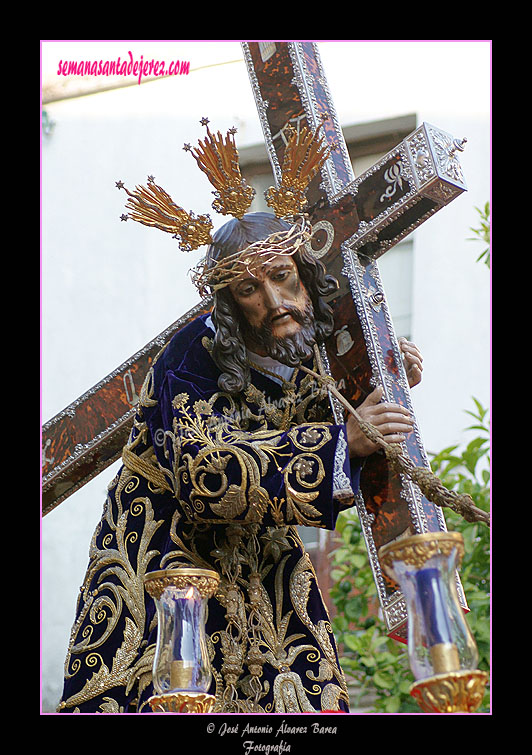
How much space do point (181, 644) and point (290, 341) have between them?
1031 mm

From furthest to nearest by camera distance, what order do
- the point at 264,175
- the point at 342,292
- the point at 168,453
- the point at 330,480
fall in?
the point at 264,175 < the point at 342,292 < the point at 168,453 < the point at 330,480

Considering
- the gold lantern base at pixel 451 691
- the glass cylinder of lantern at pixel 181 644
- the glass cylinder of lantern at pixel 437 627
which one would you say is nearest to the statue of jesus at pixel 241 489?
the glass cylinder of lantern at pixel 181 644

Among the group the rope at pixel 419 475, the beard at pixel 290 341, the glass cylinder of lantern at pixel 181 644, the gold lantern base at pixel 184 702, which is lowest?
the gold lantern base at pixel 184 702

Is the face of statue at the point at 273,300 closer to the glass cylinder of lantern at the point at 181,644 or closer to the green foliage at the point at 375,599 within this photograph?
the glass cylinder of lantern at the point at 181,644

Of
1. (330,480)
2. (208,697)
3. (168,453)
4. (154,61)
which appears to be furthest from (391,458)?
(154,61)

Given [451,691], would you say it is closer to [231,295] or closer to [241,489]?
[241,489]

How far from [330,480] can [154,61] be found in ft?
5.86

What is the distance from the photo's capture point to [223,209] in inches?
138

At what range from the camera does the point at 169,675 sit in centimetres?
265

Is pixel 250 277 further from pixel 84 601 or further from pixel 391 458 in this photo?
pixel 84 601

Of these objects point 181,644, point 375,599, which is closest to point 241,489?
point 181,644

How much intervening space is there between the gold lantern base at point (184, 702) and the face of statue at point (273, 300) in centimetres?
110

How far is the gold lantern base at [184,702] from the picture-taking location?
262 cm

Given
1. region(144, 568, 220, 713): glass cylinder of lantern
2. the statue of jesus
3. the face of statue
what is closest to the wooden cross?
the statue of jesus
